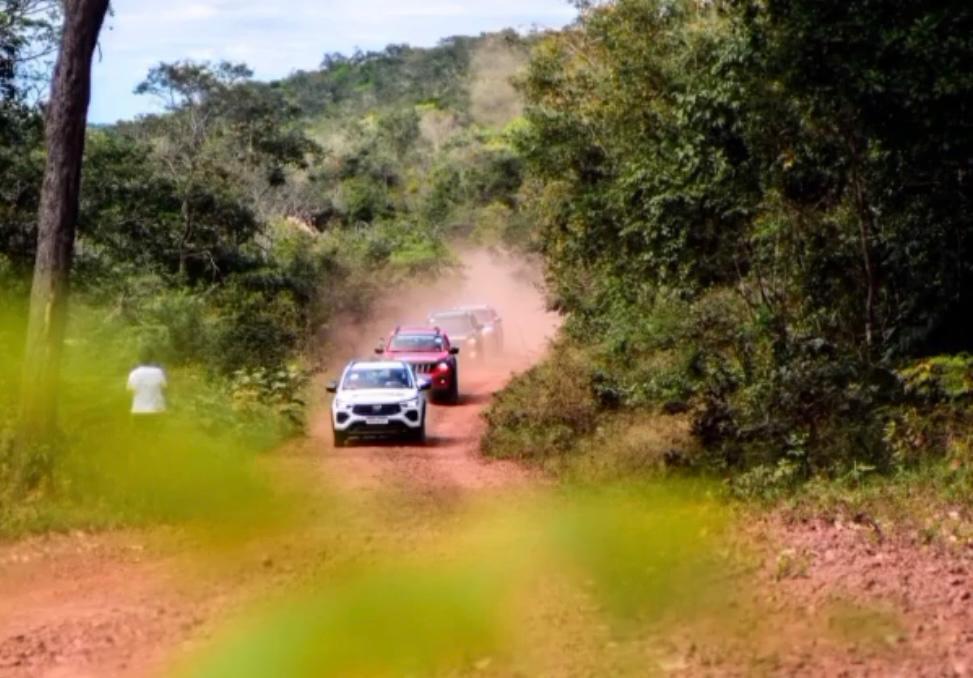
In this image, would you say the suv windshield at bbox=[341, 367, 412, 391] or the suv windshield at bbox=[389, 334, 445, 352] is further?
the suv windshield at bbox=[389, 334, 445, 352]

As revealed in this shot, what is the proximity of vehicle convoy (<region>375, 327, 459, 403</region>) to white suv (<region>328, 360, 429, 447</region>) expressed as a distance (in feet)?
22.6

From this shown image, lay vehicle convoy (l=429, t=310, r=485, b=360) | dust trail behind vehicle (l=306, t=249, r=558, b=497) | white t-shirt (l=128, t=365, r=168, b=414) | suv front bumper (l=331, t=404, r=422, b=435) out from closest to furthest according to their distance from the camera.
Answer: white t-shirt (l=128, t=365, r=168, b=414) → dust trail behind vehicle (l=306, t=249, r=558, b=497) → suv front bumper (l=331, t=404, r=422, b=435) → vehicle convoy (l=429, t=310, r=485, b=360)

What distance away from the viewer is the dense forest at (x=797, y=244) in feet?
49.3

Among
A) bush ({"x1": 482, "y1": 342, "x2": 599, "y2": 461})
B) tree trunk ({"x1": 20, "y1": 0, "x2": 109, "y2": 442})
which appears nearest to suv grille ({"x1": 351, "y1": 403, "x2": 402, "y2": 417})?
bush ({"x1": 482, "y1": 342, "x2": 599, "y2": 461})

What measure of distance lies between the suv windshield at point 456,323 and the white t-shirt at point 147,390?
2440cm

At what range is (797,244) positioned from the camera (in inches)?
709

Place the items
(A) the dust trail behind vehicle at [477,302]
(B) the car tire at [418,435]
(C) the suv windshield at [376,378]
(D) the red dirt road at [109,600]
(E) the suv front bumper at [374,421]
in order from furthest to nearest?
1. (A) the dust trail behind vehicle at [477,302]
2. (C) the suv windshield at [376,378]
3. (B) the car tire at [418,435]
4. (E) the suv front bumper at [374,421]
5. (D) the red dirt road at [109,600]

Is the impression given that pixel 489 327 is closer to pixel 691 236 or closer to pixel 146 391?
pixel 691 236

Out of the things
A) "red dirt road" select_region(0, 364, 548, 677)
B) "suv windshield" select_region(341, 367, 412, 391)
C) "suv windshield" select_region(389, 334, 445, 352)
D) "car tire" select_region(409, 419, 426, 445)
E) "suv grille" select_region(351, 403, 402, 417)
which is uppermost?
Result: "suv windshield" select_region(389, 334, 445, 352)

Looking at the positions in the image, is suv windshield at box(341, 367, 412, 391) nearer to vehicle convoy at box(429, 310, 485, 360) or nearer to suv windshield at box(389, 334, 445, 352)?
suv windshield at box(389, 334, 445, 352)

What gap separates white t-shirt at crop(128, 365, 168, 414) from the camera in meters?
16.8

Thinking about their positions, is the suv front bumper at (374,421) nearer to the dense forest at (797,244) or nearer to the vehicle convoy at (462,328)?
the dense forest at (797,244)

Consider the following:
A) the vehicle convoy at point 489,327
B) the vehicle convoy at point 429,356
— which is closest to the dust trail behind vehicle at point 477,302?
the vehicle convoy at point 489,327

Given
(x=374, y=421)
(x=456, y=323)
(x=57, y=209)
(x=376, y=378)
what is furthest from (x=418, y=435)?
(x=456, y=323)
